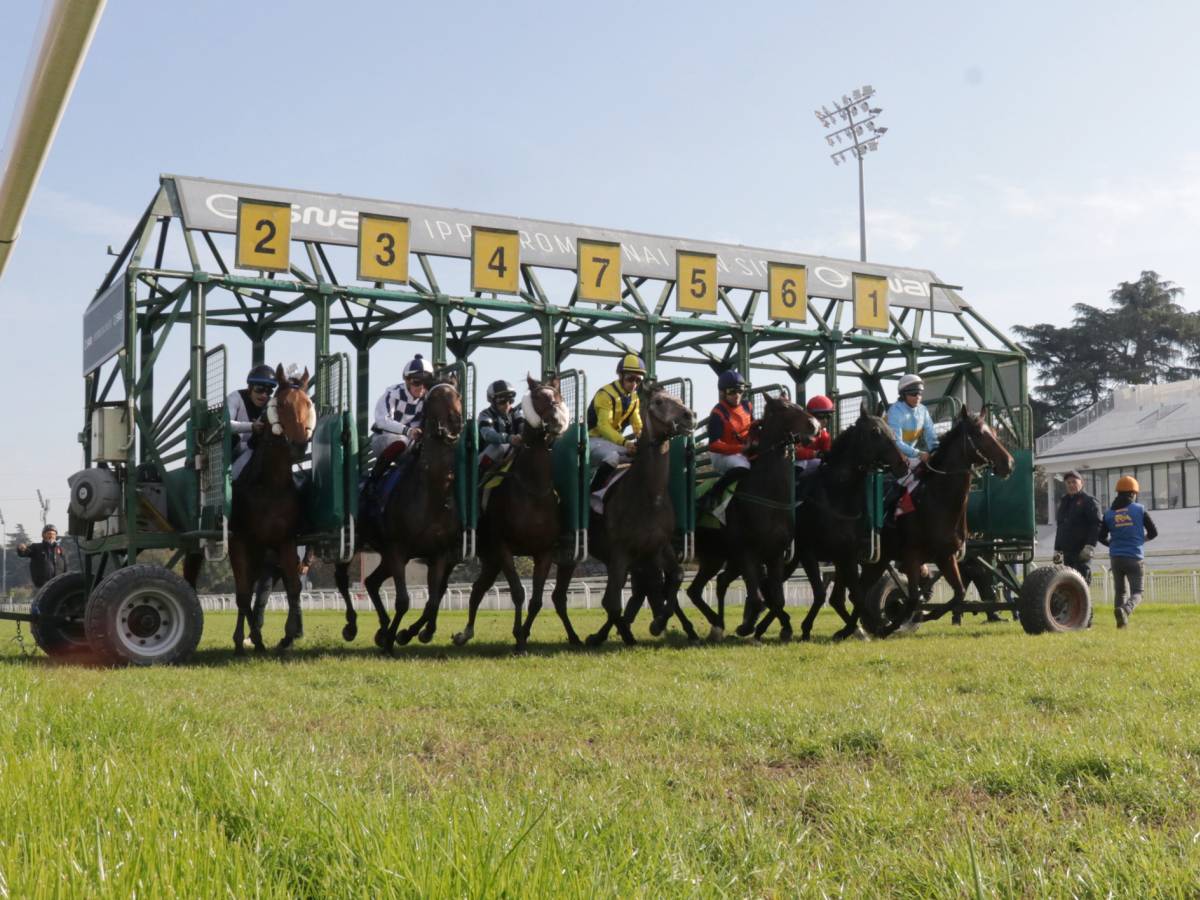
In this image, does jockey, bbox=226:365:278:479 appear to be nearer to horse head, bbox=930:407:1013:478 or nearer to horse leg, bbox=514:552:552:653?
horse leg, bbox=514:552:552:653

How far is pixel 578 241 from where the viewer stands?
13594 millimetres

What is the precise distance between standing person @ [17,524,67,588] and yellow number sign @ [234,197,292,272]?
7.56 m

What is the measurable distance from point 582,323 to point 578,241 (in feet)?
2.76

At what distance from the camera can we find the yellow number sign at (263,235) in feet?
38.2

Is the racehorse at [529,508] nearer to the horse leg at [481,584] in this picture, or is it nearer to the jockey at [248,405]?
the horse leg at [481,584]

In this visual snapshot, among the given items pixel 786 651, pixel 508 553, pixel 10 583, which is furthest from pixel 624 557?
pixel 10 583

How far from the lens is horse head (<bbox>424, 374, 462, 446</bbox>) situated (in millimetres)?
10398

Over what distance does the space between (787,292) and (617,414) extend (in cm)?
353

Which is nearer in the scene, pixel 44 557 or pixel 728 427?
pixel 728 427

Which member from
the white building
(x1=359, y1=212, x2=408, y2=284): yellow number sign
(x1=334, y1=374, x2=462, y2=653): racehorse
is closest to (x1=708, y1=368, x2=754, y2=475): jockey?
(x1=334, y1=374, x2=462, y2=653): racehorse

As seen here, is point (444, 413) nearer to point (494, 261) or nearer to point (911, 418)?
point (494, 261)

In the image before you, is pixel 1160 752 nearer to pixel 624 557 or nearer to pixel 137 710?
pixel 137 710

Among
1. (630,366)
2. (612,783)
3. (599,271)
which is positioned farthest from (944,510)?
(612,783)

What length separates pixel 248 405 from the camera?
35.5 ft
